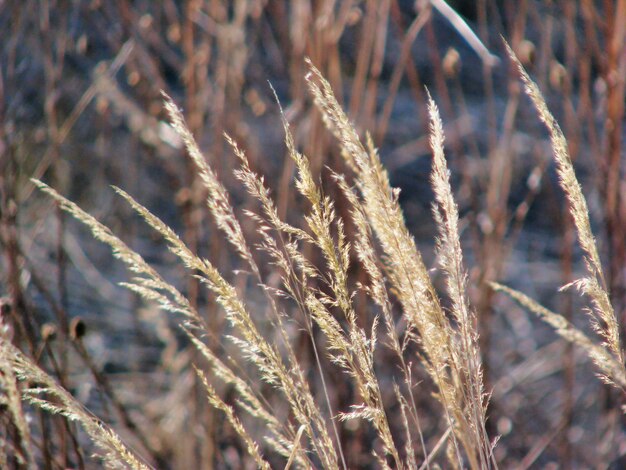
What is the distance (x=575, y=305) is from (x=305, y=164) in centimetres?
249

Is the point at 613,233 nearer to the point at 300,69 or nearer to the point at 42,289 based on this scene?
the point at 300,69

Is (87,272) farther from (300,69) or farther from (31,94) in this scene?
(300,69)

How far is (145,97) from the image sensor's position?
2.21m

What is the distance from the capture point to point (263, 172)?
87.9 inches

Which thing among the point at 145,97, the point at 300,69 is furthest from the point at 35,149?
the point at 300,69

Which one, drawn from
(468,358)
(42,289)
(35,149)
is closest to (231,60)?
(42,289)

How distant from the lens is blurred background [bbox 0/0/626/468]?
1617 millimetres

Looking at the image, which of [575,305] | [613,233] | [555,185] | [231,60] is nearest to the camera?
[613,233]

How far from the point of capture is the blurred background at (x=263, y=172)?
63.7 inches

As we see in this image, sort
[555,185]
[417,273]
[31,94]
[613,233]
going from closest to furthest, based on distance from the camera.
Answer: [417,273] → [613,233] → [31,94] → [555,185]

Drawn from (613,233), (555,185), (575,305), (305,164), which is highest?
(305,164)

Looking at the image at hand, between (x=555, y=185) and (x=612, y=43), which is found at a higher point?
(x=612, y=43)

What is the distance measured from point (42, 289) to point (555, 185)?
3083mm

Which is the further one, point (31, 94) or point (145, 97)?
point (31, 94)
